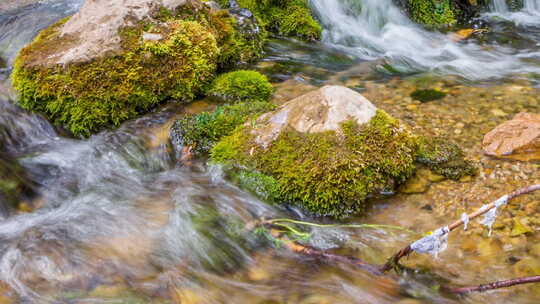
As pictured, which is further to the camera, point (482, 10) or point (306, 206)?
point (482, 10)

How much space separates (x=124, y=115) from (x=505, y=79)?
571cm

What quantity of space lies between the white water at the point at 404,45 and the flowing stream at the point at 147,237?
0.80m

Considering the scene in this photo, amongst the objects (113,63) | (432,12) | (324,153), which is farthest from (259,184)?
(432,12)

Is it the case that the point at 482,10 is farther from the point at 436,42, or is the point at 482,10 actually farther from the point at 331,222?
the point at 331,222

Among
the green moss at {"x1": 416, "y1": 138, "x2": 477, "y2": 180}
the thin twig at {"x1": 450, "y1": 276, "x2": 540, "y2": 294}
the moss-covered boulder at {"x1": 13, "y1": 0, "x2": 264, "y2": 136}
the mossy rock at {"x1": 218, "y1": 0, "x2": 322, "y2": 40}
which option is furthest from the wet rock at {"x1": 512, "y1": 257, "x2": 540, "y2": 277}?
the mossy rock at {"x1": 218, "y1": 0, "x2": 322, "y2": 40}

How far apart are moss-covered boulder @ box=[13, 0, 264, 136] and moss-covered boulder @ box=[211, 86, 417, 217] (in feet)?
5.91

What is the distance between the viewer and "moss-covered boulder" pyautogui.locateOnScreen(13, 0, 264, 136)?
5.61m

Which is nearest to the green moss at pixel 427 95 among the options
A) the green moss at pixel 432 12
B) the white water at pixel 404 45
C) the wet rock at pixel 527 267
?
the white water at pixel 404 45

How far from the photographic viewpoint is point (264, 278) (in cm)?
350

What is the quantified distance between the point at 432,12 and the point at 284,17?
390cm

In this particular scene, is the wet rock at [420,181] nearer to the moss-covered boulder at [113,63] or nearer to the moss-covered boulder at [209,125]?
the moss-covered boulder at [209,125]

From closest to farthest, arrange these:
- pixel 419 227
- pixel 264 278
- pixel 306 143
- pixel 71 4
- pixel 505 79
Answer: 1. pixel 264 278
2. pixel 419 227
3. pixel 306 143
4. pixel 505 79
5. pixel 71 4

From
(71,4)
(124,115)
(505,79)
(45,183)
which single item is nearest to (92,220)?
(45,183)

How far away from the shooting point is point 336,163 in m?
4.04
